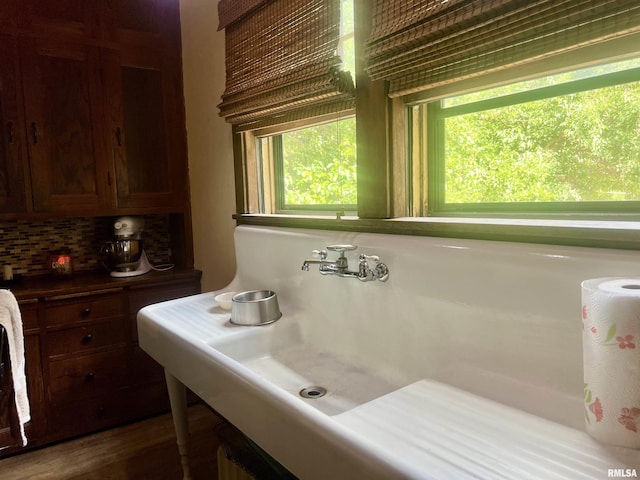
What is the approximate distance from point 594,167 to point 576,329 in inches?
18.3

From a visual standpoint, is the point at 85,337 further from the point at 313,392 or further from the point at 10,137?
the point at 313,392

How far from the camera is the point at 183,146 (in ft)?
8.52

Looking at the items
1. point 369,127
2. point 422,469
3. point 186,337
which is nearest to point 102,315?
point 186,337

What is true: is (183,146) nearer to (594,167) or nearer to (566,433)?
(594,167)

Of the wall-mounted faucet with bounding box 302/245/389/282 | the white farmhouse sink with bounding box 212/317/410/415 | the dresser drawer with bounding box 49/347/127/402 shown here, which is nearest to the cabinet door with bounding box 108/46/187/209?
the dresser drawer with bounding box 49/347/127/402

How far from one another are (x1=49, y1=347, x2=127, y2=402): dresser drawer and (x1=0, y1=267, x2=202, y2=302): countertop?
334 mm

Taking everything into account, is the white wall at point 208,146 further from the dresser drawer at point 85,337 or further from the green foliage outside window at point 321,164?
the dresser drawer at point 85,337

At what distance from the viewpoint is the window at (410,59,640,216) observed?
1.05 m

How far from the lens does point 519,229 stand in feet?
3.27

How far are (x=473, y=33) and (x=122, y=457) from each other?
85.2 inches

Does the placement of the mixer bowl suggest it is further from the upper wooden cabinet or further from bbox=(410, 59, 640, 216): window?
bbox=(410, 59, 640, 216): window

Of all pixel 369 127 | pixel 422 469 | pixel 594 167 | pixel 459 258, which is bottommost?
pixel 422 469

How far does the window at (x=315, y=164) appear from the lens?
1676 mm

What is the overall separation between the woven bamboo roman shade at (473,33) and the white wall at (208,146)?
114cm
